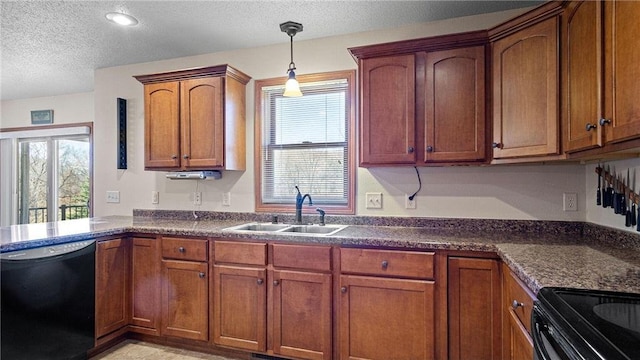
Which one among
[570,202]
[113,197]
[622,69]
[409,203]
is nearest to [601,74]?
[622,69]

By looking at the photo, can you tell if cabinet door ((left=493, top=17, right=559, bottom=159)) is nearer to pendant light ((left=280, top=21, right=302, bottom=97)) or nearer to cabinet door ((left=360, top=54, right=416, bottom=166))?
cabinet door ((left=360, top=54, right=416, bottom=166))

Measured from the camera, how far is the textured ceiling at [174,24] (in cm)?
233

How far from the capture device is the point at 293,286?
86.7 inches

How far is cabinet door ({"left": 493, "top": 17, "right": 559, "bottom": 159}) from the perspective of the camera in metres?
1.83

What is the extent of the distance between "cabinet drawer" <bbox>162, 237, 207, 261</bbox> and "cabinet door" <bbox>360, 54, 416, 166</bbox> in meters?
1.29

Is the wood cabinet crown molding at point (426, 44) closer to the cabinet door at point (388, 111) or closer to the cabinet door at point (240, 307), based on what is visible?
the cabinet door at point (388, 111)

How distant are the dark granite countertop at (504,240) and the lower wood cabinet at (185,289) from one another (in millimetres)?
123

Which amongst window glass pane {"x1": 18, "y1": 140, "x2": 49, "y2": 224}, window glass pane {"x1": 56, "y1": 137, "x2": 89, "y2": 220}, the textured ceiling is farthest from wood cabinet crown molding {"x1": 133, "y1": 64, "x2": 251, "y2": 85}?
window glass pane {"x1": 18, "y1": 140, "x2": 49, "y2": 224}

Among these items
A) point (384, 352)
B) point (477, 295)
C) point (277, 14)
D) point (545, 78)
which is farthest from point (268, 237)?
point (545, 78)

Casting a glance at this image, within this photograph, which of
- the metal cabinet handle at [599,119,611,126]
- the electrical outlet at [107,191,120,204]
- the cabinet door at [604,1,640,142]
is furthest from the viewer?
the electrical outlet at [107,191,120,204]

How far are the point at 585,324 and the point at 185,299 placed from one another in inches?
92.9

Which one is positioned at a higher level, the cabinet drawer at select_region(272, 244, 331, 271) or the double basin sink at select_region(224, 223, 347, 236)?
the double basin sink at select_region(224, 223, 347, 236)

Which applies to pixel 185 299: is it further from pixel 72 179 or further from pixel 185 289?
pixel 72 179

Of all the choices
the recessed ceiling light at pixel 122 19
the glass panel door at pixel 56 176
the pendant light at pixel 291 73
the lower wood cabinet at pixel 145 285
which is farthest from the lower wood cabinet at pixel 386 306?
the glass panel door at pixel 56 176
